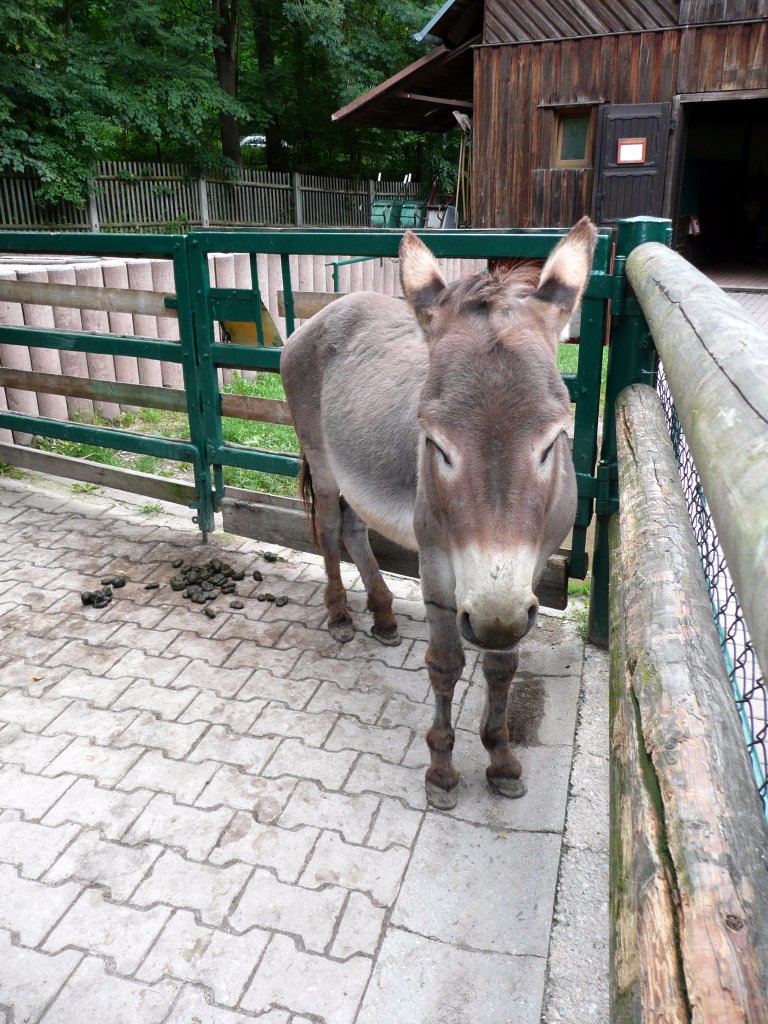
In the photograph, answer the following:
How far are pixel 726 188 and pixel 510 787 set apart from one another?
1928 centimetres

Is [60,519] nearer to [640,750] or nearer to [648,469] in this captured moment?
[648,469]

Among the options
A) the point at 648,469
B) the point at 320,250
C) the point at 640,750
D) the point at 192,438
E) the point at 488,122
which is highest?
the point at 488,122

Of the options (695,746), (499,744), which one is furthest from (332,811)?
(695,746)

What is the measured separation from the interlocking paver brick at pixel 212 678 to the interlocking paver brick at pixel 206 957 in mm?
1287

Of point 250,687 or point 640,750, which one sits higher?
point 640,750

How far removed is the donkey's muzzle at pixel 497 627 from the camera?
189cm

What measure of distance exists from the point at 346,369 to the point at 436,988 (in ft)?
8.30

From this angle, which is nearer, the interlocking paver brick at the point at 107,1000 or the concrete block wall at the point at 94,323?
the interlocking paver brick at the point at 107,1000

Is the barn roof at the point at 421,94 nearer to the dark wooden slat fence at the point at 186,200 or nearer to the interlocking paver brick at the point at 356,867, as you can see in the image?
the dark wooden slat fence at the point at 186,200

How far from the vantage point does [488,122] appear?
12867 millimetres

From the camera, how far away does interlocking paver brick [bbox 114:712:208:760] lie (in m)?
3.14

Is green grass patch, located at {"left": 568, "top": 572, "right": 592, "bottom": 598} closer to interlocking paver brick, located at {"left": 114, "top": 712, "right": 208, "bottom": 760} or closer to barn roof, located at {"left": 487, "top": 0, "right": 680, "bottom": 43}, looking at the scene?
interlocking paver brick, located at {"left": 114, "top": 712, "right": 208, "bottom": 760}

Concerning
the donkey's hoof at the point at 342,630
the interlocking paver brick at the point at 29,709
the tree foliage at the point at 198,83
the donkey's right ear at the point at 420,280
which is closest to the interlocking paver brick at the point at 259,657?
the donkey's hoof at the point at 342,630

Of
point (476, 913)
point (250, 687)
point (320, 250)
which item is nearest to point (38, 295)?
point (320, 250)
